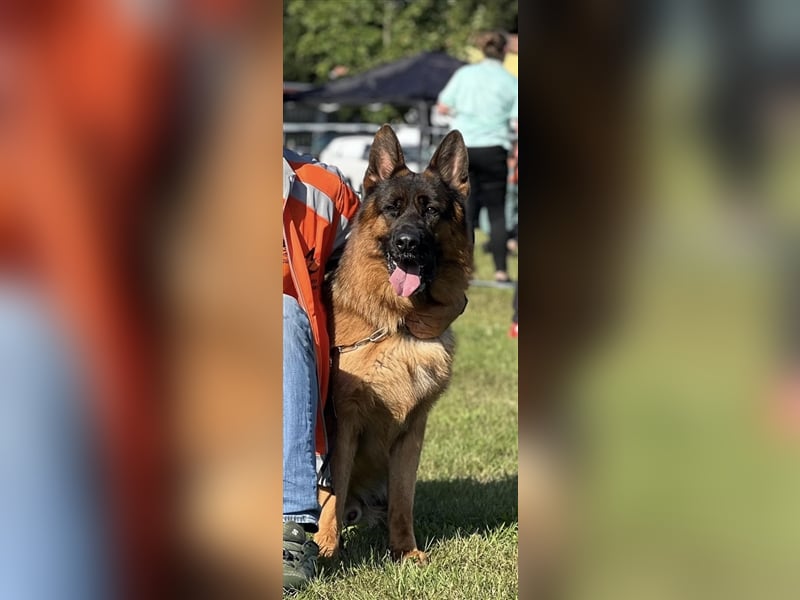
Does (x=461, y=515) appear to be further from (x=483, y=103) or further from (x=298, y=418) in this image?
(x=483, y=103)

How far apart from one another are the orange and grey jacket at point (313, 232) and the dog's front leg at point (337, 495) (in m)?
0.12

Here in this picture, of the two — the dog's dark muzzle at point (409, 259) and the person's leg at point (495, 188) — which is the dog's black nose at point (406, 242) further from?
the person's leg at point (495, 188)

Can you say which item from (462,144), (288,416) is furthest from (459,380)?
(288,416)

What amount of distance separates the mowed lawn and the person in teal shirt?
276 cm

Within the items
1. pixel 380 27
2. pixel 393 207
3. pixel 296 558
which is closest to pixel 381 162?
pixel 393 207

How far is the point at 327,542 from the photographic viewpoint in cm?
356

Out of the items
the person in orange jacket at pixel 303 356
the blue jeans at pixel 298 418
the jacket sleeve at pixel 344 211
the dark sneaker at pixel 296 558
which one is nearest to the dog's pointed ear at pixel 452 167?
the jacket sleeve at pixel 344 211

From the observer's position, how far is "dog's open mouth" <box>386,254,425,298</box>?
3689 millimetres

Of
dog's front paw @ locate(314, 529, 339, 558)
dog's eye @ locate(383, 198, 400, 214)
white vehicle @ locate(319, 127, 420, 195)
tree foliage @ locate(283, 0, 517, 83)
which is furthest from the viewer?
tree foliage @ locate(283, 0, 517, 83)
